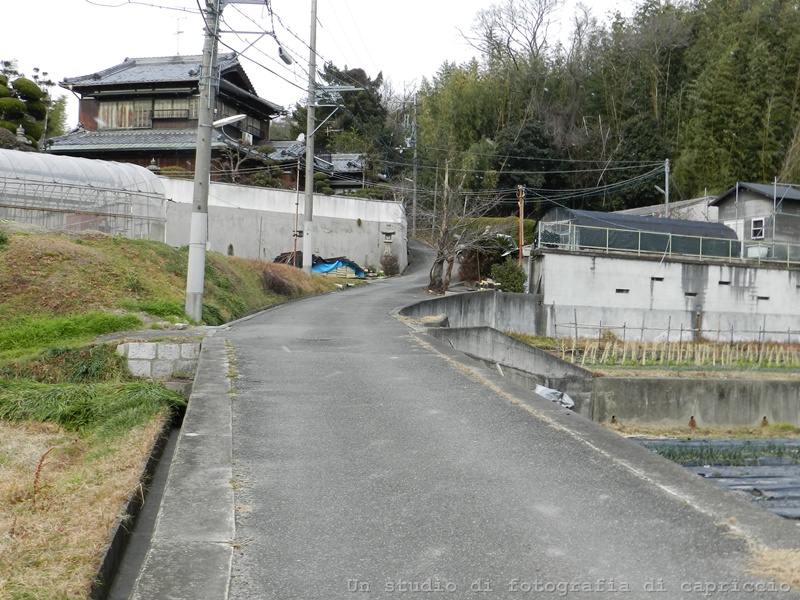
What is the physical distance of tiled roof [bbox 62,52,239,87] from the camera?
42.7m

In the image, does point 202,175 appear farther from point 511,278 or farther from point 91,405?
point 511,278

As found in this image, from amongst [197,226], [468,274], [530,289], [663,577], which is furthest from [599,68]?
[663,577]

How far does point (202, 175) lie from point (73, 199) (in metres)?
11.6

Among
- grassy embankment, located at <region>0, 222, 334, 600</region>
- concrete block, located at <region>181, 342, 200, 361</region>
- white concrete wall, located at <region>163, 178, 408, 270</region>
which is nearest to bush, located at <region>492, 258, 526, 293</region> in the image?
grassy embankment, located at <region>0, 222, 334, 600</region>

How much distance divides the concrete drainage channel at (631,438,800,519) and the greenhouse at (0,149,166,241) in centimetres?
1699

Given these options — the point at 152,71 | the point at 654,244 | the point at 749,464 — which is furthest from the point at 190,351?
the point at 152,71

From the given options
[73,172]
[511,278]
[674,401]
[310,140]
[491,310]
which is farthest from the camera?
[511,278]

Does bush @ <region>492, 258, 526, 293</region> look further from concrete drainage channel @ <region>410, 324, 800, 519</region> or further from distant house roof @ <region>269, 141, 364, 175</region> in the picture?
distant house roof @ <region>269, 141, 364, 175</region>

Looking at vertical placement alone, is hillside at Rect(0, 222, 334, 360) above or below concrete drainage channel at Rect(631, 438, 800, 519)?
above

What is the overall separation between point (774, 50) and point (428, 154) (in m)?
23.2

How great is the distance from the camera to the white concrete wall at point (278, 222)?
35906 millimetres

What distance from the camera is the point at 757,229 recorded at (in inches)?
1506

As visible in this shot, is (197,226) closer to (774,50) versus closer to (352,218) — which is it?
(352,218)

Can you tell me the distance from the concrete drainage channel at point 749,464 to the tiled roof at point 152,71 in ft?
110
